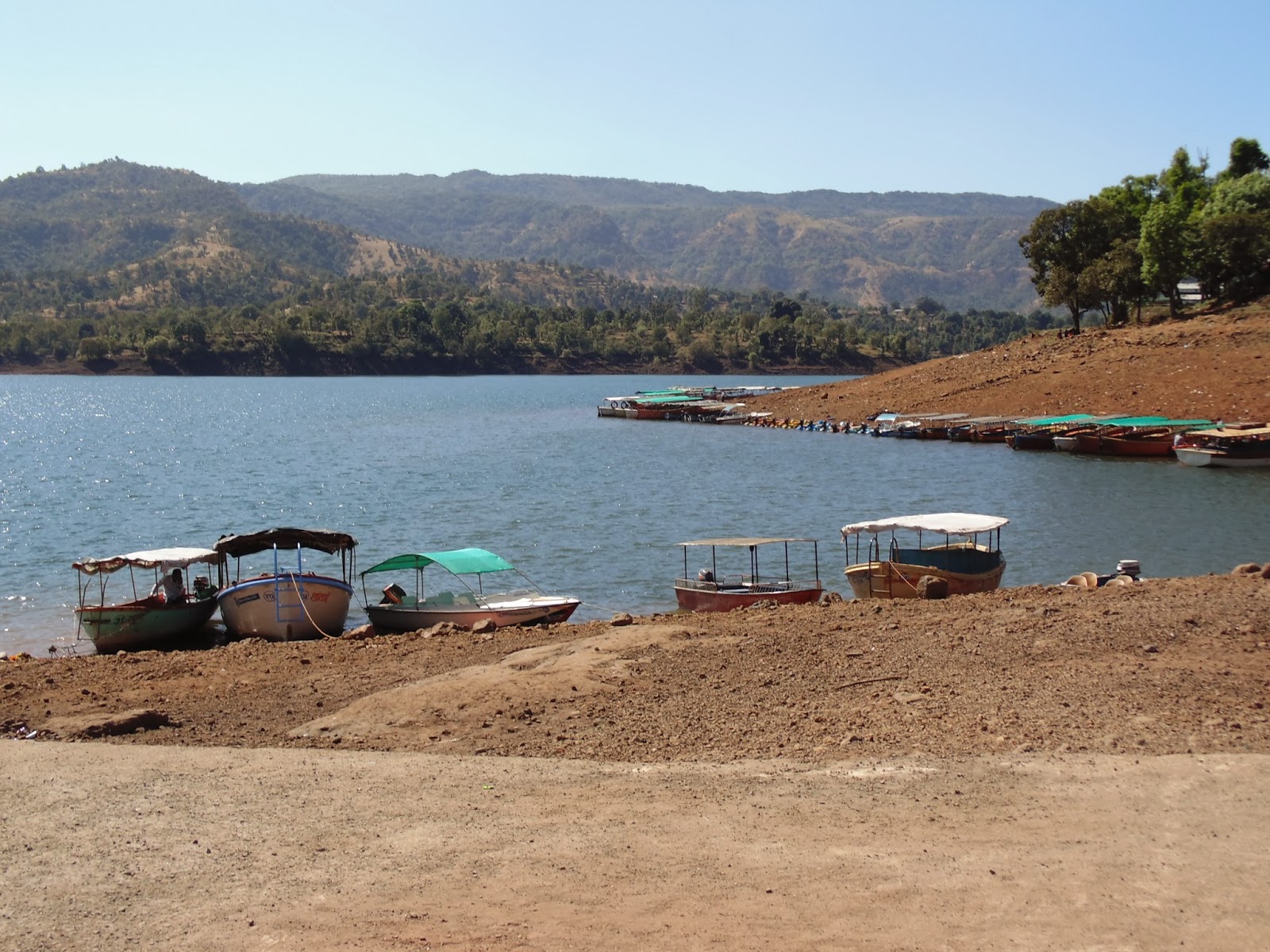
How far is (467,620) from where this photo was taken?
77.6ft

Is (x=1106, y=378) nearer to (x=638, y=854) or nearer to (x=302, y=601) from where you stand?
(x=302, y=601)

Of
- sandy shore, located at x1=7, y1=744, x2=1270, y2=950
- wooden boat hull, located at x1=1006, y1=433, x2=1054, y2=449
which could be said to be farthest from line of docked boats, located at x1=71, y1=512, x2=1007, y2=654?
wooden boat hull, located at x1=1006, y1=433, x2=1054, y2=449

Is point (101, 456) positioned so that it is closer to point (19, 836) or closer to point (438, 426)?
point (438, 426)

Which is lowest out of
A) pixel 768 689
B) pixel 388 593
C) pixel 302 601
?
pixel 388 593

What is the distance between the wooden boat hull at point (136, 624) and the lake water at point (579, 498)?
1.45m

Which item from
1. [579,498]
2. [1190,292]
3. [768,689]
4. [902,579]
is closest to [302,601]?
[902,579]

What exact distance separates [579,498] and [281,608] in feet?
79.4

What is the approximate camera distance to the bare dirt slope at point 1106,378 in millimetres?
66375

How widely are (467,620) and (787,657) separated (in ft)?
29.1

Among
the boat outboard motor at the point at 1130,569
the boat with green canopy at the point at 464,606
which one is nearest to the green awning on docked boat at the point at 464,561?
the boat with green canopy at the point at 464,606

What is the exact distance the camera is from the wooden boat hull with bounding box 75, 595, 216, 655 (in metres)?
23.7

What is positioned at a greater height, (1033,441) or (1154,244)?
(1154,244)

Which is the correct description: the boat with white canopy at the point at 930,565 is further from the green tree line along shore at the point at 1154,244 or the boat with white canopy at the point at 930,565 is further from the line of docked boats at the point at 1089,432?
the green tree line along shore at the point at 1154,244

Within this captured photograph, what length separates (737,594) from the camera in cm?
2477
